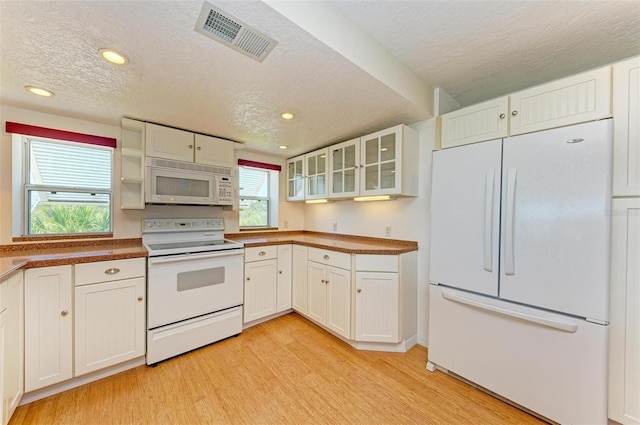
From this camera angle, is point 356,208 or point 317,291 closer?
point 317,291

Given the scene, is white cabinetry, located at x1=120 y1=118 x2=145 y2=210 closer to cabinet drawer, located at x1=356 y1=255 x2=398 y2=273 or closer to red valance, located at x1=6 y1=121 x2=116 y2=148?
red valance, located at x1=6 y1=121 x2=116 y2=148

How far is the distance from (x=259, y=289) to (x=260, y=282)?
0.08 metres

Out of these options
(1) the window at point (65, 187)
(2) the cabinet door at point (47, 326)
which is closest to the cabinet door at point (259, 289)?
(2) the cabinet door at point (47, 326)

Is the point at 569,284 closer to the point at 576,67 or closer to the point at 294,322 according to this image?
the point at 576,67

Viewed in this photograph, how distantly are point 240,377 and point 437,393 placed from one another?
4.79 ft

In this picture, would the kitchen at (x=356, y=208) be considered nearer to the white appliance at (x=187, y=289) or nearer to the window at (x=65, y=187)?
the window at (x=65, y=187)

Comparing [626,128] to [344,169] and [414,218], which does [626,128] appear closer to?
[414,218]

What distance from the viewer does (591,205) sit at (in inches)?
50.8

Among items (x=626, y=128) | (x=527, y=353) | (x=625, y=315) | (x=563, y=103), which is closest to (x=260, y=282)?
(x=527, y=353)

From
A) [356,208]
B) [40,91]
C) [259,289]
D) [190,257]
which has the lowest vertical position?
[259,289]

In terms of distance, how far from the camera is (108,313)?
1.81 meters

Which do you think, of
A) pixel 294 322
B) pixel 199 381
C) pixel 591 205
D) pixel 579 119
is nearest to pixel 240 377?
pixel 199 381

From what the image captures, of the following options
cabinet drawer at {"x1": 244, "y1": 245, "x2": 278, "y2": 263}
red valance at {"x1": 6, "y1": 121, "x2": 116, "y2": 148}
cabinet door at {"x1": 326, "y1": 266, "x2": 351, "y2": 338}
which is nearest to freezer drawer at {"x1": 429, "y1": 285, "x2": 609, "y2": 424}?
cabinet door at {"x1": 326, "y1": 266, "x2": 351, "y2": 338}

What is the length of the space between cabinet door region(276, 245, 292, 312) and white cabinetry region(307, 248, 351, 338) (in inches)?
12.8
